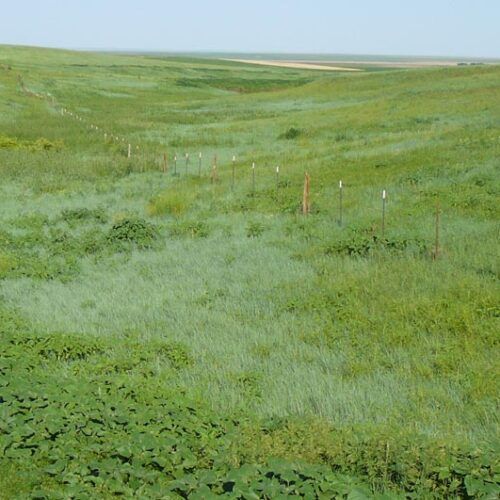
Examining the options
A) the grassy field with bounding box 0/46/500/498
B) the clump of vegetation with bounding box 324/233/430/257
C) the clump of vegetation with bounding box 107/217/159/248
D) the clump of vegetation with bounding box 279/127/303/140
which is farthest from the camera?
the clump of vegetation with bounding box 279/127/303/140

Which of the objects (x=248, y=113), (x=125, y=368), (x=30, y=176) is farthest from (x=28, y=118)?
(x=125, y=368)

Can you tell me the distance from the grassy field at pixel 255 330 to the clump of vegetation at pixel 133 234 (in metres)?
0.05

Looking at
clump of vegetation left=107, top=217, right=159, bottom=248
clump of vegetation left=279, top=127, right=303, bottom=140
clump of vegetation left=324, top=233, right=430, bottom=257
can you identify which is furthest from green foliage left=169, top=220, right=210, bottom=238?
clump of vegetation left=279, top=127, right=303, bottom=140

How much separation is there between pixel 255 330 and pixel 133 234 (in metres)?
6.33

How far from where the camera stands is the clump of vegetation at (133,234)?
15.9 meters

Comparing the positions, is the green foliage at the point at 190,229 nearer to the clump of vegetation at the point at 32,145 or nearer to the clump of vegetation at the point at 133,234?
the clump of vegetation at the point at 133,234

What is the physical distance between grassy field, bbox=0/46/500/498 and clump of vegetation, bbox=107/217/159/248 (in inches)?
2.2

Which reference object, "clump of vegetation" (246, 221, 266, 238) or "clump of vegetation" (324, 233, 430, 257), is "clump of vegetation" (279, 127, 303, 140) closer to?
"clump of vegetation" (246, 221, 266, 238)

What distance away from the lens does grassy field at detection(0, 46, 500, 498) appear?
21.8 ft

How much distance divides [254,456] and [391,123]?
3214 cm

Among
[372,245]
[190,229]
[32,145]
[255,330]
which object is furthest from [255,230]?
[32,145]

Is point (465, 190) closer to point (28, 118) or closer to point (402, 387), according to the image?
point (402, 387)

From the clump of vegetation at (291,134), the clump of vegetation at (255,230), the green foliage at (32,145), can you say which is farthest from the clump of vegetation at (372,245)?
the clump of vegetation at (291,134)

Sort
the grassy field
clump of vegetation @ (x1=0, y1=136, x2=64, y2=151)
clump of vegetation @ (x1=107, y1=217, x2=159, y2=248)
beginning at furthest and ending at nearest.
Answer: clump of vegetation @ (x1=0, y1=136, x2=64, y2=151) < clump of vegetation @ (x1=107, y1=217, x2=159, y2=248) < the grassy field
